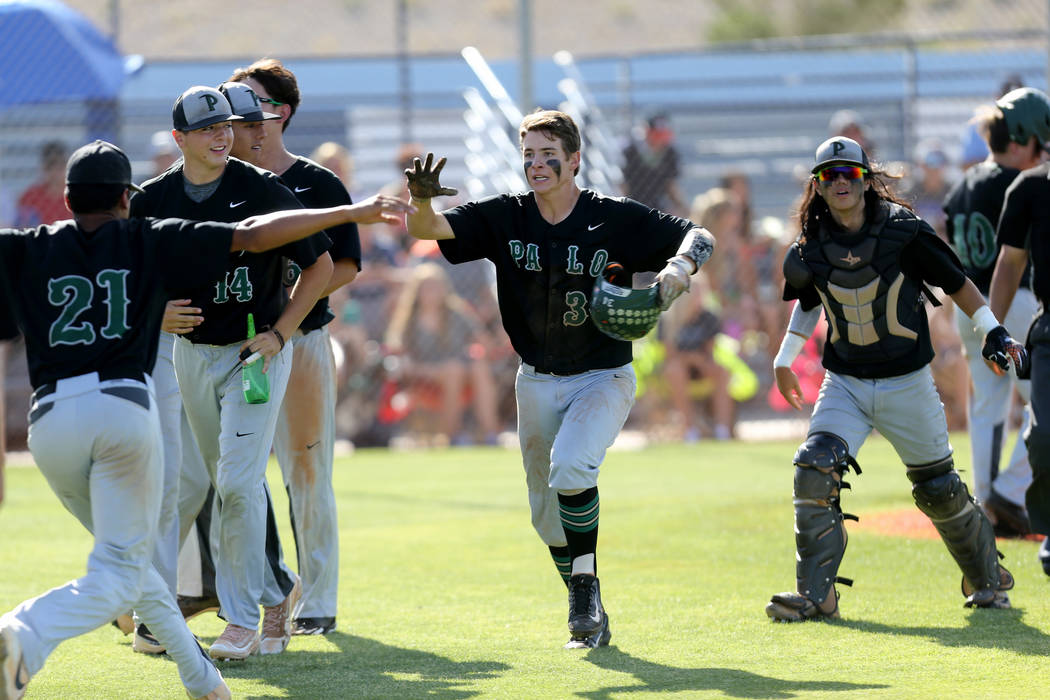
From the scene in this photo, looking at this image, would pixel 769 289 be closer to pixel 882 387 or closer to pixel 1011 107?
pixel 1011 107

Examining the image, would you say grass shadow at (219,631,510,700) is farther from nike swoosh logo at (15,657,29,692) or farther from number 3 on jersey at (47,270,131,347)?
number 3 on jersey at (47,270,131,347)

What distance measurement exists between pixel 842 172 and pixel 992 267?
2482mm

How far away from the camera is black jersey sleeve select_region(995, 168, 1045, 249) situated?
283 inches

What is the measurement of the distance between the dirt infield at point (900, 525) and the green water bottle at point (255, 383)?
15.0 ft

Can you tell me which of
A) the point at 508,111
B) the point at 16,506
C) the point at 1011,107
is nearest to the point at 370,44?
the point at 508,111

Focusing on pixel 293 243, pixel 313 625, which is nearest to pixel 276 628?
pixel 313 625

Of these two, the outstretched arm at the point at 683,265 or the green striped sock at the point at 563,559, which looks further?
the green striped sock at the point at 563,559

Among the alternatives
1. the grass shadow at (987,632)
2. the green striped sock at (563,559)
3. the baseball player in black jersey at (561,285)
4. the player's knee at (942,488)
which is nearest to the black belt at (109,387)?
the baseball player in black jersey at (561,285)

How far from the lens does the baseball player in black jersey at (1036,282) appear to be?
702cm

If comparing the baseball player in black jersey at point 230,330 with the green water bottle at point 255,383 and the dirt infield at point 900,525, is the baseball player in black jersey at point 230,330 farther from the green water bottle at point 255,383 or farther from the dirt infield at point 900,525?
the dirt infield at point 900,525

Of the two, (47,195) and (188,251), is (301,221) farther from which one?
(47,195)

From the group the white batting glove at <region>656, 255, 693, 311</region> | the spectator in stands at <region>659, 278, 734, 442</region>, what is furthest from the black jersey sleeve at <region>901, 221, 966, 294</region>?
the spectator in stands at <region>659, 278, 734, 442</region>

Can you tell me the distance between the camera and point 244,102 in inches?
246

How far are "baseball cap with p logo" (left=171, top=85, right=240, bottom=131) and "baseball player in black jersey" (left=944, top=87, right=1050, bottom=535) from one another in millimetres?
4287
